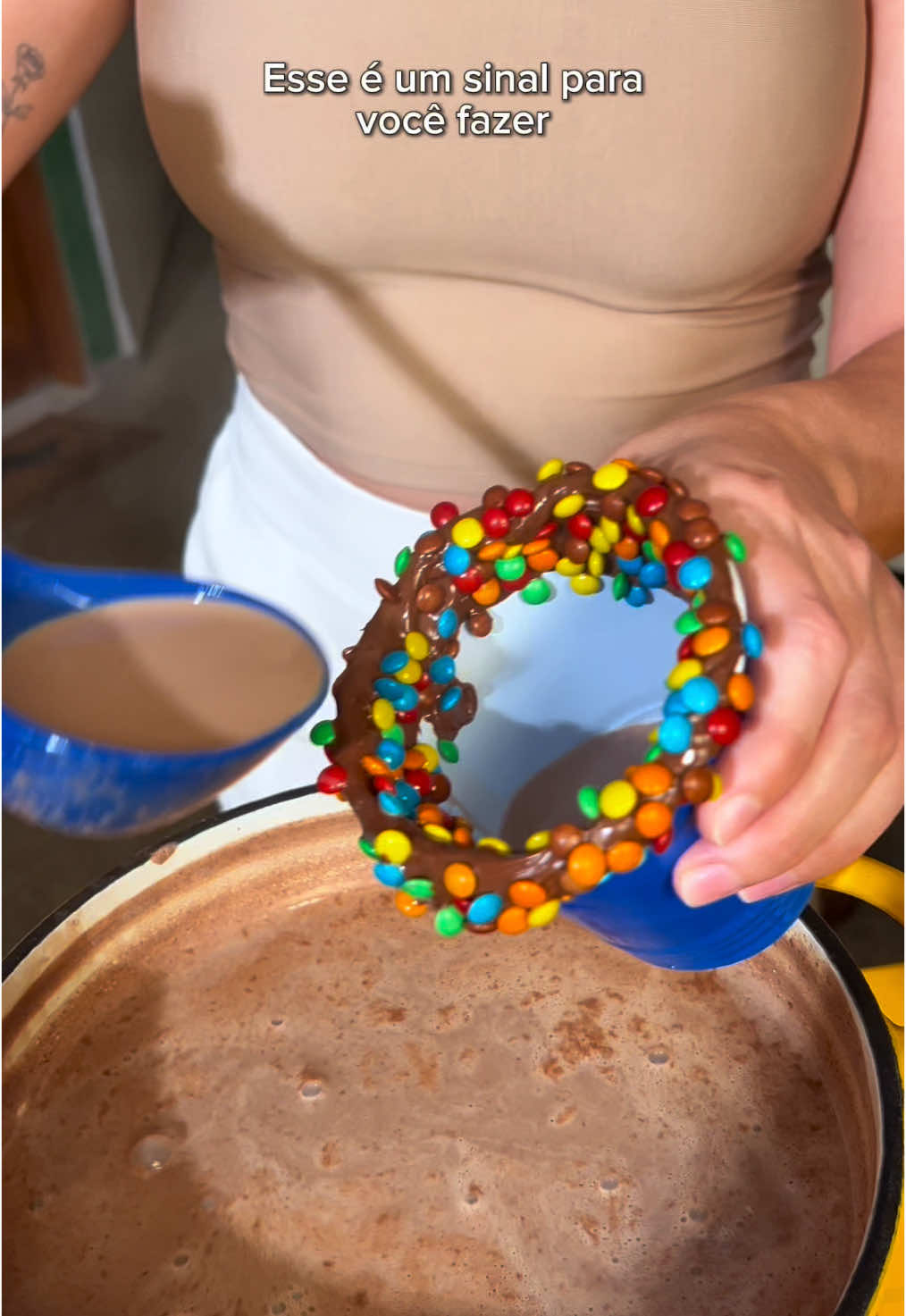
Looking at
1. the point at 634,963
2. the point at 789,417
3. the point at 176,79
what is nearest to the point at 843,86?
the point at 789,417

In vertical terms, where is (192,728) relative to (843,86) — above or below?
below

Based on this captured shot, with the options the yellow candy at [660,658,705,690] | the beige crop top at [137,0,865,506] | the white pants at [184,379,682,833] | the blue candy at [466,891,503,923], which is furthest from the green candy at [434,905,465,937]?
the beige crop top at [137,0,865,506]

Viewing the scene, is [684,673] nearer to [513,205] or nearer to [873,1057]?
[873,1057]

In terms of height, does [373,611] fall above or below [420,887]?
below

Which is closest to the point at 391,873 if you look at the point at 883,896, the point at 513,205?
the point at 883,896

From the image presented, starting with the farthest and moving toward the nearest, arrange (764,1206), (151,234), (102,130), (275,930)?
(151,234) → (102,130) → (275,930) → (764,1206)

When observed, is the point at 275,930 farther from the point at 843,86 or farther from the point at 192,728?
the point at 843,86

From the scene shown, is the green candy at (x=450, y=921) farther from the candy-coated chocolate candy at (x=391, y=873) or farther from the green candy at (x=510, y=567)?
the green candy at (x=510, y=567)

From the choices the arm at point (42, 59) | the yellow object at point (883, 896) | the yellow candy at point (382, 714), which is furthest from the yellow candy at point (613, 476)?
the arm at point (42, 59)
